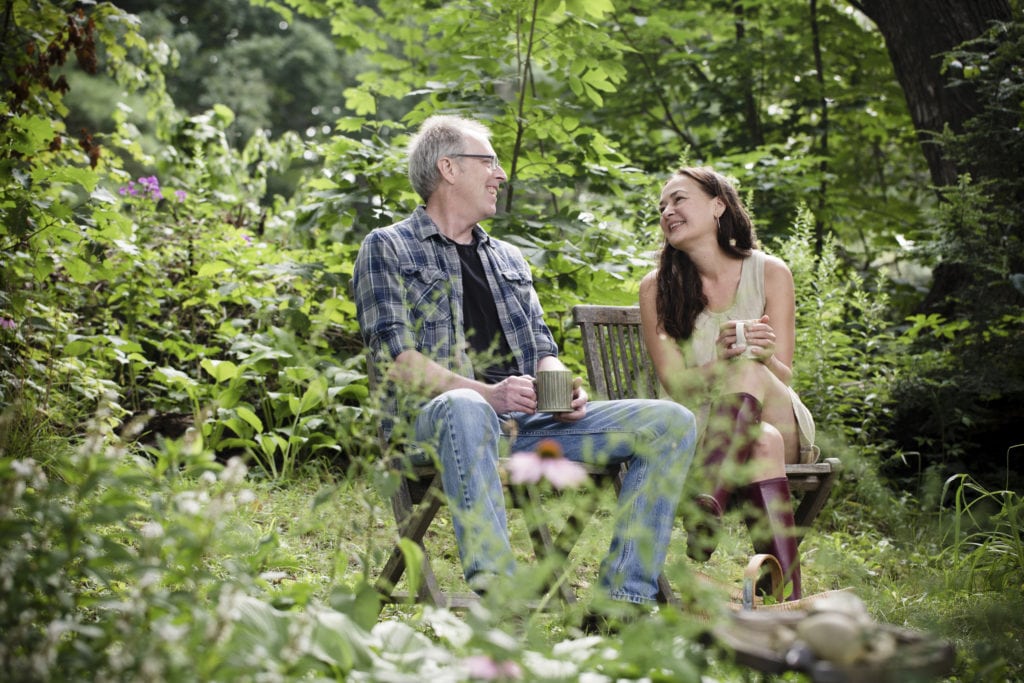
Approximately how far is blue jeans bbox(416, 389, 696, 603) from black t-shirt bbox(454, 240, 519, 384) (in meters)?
0.35

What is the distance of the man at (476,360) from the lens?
2.44 metres

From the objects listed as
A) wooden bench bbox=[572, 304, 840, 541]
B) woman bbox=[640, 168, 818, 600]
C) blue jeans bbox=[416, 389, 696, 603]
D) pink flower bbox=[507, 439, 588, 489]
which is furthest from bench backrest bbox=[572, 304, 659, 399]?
pink flower bbox=[507, 439, 588, 489]

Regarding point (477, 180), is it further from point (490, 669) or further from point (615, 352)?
point (490, 669)

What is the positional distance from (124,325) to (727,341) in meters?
3.20

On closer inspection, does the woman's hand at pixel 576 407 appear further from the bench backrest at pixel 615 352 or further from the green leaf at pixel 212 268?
the green leaf at pixel 212 268

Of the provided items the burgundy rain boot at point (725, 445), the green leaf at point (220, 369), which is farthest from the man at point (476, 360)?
the green leaf at point (220, 369)

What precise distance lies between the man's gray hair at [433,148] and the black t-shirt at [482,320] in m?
0.26

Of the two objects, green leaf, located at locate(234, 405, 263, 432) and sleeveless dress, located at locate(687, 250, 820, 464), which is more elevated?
sleeveless dress, located at locate(687, 250, 820, 464)

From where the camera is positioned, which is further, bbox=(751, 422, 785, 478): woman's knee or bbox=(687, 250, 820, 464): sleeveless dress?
bbox=(687, 250, 820, 464): sleeveless dress

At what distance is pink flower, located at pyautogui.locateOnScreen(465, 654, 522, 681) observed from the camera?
1.24 m

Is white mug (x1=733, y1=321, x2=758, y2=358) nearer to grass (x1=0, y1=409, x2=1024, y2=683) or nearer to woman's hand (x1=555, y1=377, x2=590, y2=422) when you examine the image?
woman's hand (x1=555, y1=377, x2=590, y2=422)

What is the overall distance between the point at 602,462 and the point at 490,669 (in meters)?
1.04

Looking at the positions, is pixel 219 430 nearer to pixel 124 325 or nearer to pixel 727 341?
pixel 124 325

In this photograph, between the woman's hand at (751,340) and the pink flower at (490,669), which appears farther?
the woman's hand at (751,340)
